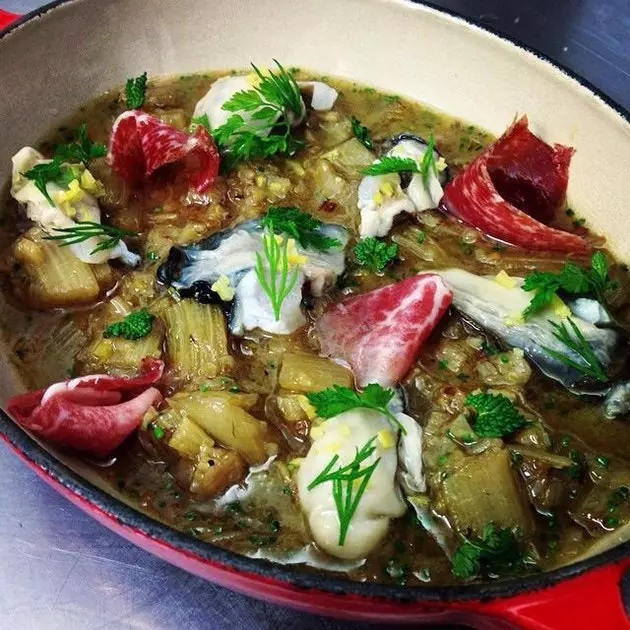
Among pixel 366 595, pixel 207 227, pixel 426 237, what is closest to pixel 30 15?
pixel 207 227

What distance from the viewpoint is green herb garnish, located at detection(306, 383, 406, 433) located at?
72.7 inches

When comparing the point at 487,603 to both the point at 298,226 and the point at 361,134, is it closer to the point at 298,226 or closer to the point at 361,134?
the point at 298,226

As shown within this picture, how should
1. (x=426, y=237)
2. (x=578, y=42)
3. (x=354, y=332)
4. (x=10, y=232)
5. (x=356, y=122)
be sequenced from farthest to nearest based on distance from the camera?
(x=578, y=42)
(x=356, y=122)
(x=426, y=237)
(x=10, y=232)
(x=354, y=332)

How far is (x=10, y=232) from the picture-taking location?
2.32 metres

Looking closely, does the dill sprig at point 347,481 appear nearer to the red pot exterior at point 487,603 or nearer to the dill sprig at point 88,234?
the red pot exterior at point 487,603

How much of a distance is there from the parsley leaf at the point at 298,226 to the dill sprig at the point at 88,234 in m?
0.44

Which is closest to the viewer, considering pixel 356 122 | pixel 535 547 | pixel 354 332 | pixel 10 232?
pixel 535 547

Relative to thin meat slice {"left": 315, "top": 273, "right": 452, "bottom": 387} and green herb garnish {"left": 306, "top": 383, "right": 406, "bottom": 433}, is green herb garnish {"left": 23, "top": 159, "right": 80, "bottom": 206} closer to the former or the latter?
thin meat slice {"left": 315, "top": 273, "right": 452, "bottom": 387}

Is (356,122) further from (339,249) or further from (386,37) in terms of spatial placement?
(339,249)

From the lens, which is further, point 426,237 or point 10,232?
point 426,237

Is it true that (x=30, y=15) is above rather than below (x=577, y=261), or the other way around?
below

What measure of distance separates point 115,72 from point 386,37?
1.05 metres

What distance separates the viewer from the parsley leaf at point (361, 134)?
2725 mm

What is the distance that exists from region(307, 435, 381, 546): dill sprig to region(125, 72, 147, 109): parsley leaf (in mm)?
1678
